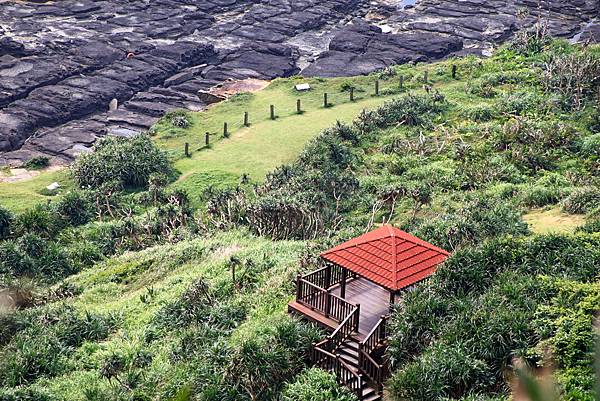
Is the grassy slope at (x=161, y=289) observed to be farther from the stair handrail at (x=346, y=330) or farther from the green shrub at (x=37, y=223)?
the green shrub at (x=37, y=223)

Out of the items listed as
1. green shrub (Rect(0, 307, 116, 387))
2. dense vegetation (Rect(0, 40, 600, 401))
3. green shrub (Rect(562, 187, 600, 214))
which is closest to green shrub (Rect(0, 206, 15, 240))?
dense vegetation (Rect(0, 40, 600, 401))

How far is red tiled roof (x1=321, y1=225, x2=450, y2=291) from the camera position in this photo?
17766 mm

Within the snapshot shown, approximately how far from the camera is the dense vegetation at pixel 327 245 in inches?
653

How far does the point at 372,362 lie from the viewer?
54.8ft

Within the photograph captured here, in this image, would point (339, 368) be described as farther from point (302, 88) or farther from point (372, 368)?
point (302, 88)

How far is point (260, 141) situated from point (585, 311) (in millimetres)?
28652

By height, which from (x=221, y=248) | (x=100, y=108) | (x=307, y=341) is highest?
(x=307, y=341)

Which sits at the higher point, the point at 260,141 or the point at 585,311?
the point at 585,311

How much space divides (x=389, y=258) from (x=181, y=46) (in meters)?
54.7

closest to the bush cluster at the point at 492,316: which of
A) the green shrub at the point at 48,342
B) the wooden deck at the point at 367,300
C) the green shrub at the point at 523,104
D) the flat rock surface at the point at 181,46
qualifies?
the wooden deck at the point at 367,300

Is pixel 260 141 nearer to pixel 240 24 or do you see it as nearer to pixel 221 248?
pixel 221 248

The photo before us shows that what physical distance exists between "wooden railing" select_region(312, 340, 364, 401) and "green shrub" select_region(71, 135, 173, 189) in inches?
937

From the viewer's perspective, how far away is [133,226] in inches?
1326

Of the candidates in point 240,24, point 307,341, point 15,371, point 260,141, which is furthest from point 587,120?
point 240,24
